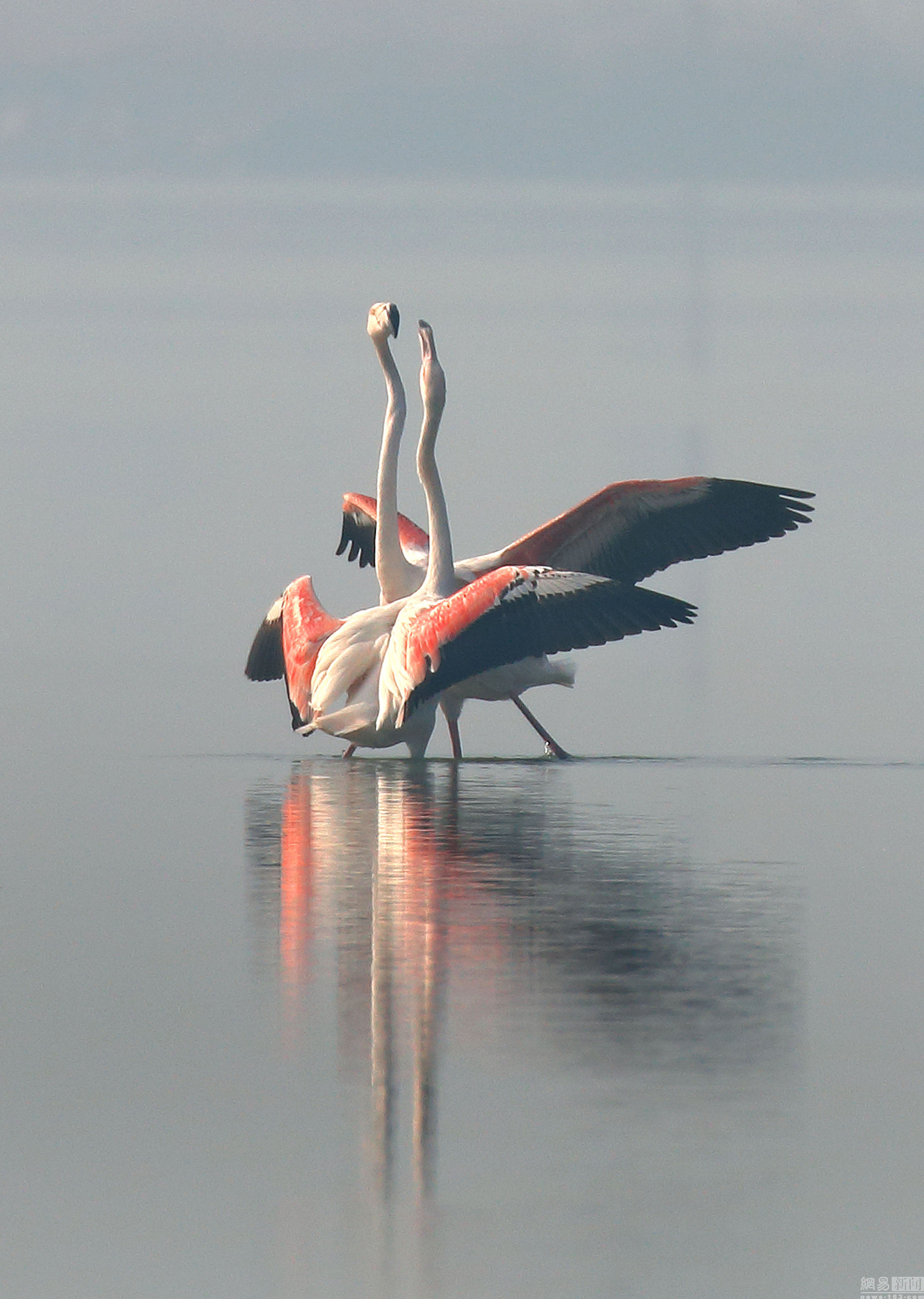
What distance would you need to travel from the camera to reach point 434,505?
20.3 m

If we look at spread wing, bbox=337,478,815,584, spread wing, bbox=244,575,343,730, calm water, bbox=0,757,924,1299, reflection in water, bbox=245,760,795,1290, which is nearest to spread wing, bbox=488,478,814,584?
spread wing, bbox=337,478,815,584

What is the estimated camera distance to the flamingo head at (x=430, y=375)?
68.3 ft

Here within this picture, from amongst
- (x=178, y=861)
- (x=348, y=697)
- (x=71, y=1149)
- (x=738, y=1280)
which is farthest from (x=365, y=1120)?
(x=348, y=697)

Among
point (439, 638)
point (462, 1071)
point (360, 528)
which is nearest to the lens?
point (462, 1071)

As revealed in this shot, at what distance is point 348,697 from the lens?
1869 cm

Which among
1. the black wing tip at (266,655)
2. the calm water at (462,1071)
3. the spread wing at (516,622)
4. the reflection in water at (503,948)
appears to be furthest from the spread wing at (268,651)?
the calm water at (462,1071)

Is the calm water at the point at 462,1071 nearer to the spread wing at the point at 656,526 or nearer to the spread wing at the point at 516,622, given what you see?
the spread wing at the point at 516,622

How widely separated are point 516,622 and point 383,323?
5045 millimetres

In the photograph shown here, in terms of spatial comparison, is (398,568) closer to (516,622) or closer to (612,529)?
(612,529)

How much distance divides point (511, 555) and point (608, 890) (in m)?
9.56

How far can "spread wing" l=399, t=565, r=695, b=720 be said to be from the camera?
17.6 meters

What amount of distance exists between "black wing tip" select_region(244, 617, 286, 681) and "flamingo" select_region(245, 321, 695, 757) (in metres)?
2.65

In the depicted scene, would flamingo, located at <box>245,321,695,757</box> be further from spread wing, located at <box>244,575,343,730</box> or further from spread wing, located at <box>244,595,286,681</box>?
spread wing, located at <box>244,595,286,681</box>

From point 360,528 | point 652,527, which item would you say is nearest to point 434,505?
point 652,527
